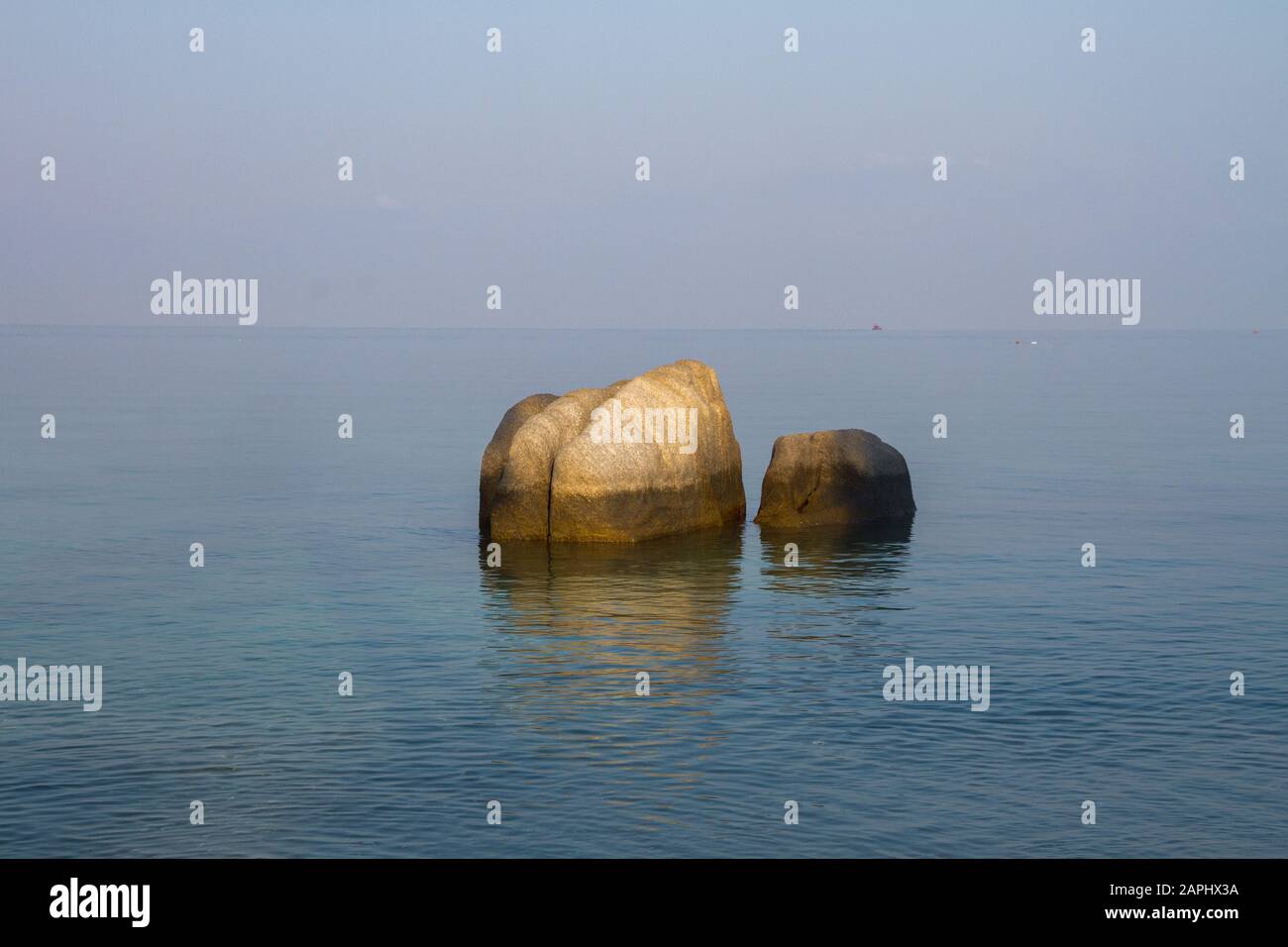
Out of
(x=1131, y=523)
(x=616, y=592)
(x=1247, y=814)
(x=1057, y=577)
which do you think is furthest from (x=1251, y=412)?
(x=1247, y=814)

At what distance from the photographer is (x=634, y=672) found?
27.3m

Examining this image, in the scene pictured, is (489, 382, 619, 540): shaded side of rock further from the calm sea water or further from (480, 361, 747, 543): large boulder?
the calm sea water

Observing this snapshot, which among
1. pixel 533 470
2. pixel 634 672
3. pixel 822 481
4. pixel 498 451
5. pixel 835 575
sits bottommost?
pixel 634 672

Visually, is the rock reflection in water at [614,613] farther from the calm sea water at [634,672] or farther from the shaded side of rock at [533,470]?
the shaded side of rock at [533,470]

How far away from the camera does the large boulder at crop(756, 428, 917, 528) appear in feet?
141

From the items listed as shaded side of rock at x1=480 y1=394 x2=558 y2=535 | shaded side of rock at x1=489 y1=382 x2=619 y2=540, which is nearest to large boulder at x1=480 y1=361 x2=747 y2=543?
shaded side of rock at x1=489 y1=382 x2=619 y2=540

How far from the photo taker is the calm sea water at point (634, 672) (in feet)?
65.7

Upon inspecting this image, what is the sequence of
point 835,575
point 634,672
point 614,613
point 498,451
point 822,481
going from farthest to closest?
point 822,481 < point 498,451 < point 835,575 < point 614,613 < point 634,672

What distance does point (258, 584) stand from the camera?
3572cm

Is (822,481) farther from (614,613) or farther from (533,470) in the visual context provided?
(614,613)

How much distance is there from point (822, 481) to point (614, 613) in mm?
12676

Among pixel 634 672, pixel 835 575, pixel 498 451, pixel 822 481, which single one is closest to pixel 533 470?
pixel 498 451

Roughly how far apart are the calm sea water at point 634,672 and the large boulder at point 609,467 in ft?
4.14
